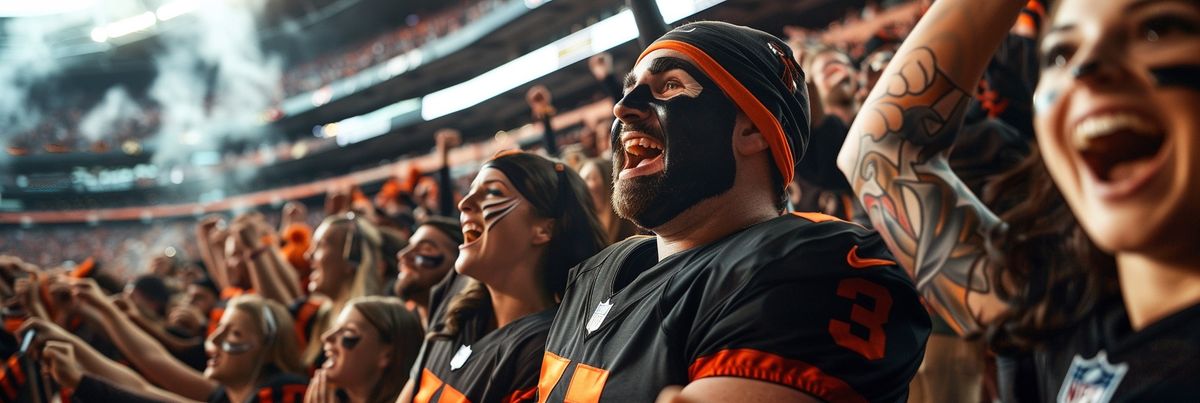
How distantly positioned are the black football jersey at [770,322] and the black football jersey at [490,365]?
53 centimetres

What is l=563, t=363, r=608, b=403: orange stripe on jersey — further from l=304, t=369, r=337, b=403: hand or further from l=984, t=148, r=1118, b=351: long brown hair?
A: l=304, t=369, r=337, b=403: hand

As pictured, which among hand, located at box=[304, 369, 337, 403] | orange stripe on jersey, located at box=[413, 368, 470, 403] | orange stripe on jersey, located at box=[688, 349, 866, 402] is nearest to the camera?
orange stripe on jersey, located at box=[688, 349, 866, 402]

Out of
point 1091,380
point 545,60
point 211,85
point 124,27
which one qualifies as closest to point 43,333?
point 1091,380

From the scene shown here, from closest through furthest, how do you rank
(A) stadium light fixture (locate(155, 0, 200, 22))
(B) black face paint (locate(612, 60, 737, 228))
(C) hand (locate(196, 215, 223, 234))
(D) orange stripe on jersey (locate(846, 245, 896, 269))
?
(D) orange stripe on jersey (locate(846, 245, 896, 269)) → (B) black face paint (locate(612, 60, 737, 228)) → (C) hand (locate(196, 215, 223, 234)) → (A) stadium light fixture (locate(155, 0, 200, 22))

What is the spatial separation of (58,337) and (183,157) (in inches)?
1272

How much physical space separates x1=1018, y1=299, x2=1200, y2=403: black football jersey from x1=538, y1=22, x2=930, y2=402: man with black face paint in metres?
0.37

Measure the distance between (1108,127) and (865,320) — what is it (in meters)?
0.65

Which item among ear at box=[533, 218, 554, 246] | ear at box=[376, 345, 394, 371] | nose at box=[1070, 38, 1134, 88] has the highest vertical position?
nose at box=[1070, 38, 1134, 88]

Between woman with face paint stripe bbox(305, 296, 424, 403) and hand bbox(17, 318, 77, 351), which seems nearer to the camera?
woman with face paint stripe bbox(305, 296, 424, 403)

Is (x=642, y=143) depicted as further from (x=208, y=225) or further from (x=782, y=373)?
(x=208, y=225)

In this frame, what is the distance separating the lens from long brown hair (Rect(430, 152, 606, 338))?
261 cm

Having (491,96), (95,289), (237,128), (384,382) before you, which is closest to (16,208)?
(237,128)

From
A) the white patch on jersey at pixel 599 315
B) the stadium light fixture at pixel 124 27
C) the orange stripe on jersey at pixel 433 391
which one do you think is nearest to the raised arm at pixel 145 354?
the orange stripe on jersey at pixel 433 391

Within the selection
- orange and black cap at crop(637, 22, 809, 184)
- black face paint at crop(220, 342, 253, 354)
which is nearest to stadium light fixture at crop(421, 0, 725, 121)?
black face paint at crop(220, 342, 253, 354)
